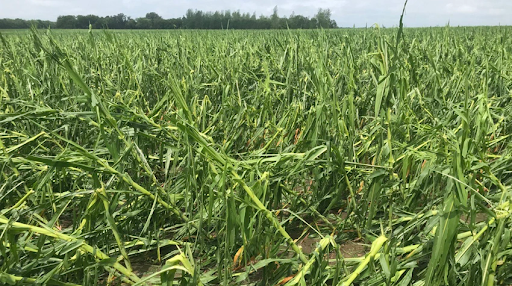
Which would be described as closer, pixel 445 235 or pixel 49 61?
pixel 445 235

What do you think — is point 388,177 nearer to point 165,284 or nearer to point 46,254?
point 165,284

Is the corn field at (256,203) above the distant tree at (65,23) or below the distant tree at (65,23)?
below

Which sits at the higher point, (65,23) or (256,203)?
(65,23)

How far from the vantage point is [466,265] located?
31.9 inches

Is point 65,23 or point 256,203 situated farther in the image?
point 65,23

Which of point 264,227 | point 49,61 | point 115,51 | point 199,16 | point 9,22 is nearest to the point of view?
point 264,227

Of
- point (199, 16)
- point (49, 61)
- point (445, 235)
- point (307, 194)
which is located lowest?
point (307, 194)

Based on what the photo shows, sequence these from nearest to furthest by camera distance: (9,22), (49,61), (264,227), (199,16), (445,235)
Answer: (445,235) < (264,227) < (49,61) < (199,16) < (9,22)

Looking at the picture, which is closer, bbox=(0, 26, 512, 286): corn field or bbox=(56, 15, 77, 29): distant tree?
bbox=(0, 26, 512, 286): corn field

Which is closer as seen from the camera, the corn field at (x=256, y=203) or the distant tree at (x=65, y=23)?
the corn field at (x=256, y=203)

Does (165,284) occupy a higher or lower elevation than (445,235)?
lower

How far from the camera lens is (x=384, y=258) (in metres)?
0.79

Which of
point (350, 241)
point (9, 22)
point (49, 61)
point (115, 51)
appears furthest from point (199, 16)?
point (9, 22)

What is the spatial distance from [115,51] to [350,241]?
2.59 metres
